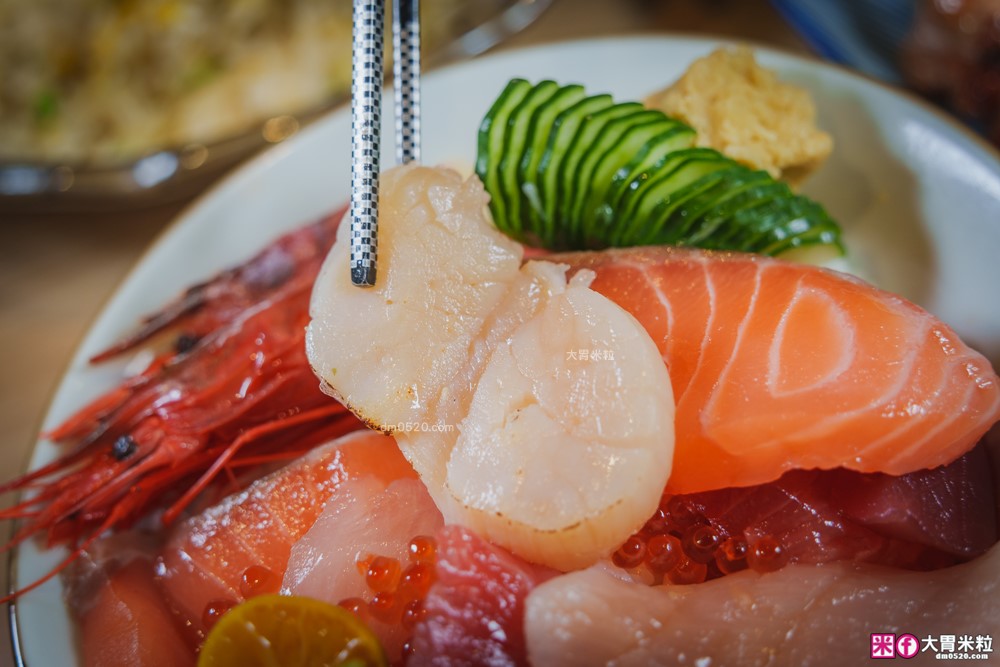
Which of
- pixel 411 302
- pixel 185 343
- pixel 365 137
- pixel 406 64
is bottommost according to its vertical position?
pixel 185 343

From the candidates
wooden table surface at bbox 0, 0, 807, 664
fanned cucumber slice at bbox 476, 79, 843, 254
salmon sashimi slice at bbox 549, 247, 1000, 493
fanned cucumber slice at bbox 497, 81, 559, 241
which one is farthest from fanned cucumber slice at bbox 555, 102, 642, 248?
wooden table surface at bbox 0, 0, 807, 664

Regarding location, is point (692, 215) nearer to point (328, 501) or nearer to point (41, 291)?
point (328, 501)

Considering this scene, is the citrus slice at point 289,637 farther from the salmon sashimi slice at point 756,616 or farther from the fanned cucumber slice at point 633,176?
the fanned cucumber slice at point 633,176

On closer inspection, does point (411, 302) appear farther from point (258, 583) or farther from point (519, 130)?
point (258, 583)

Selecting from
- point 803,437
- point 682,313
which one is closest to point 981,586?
point 803,437

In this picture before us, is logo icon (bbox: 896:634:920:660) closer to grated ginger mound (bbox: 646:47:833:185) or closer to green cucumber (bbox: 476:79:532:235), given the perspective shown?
grated ginger mound (bbox: 646:47:833:185)

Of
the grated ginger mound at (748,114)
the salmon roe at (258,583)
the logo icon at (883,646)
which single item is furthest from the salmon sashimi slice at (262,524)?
the grated ginger mound at (748,114)

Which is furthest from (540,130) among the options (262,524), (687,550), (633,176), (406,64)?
(262,524)
